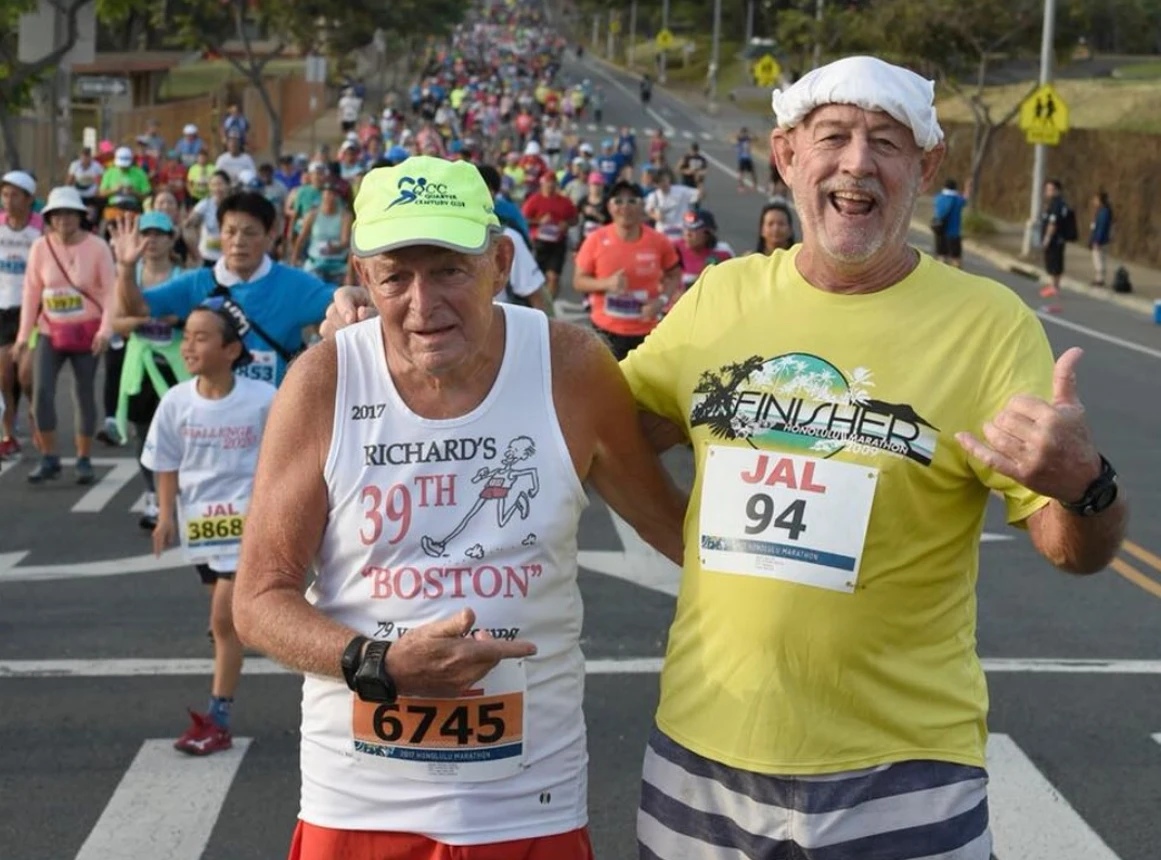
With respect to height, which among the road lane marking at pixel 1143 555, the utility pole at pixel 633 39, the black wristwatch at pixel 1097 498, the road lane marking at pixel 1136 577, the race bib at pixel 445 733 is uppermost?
the black wristwatch at pixel 1097 498

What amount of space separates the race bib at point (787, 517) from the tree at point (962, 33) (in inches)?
1634

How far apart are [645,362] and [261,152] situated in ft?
177

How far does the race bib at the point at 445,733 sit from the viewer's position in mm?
3316

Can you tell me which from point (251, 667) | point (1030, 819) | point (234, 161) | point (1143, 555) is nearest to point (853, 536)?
point (1030, 819)

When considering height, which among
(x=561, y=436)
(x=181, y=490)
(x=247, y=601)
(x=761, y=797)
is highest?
(x=561, y=436)

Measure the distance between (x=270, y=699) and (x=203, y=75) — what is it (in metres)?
85.5

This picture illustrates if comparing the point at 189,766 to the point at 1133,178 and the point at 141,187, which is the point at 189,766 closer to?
the point at 141,187

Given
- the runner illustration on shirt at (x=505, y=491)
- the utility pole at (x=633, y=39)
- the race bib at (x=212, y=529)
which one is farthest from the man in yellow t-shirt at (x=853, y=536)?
the utility pole at (x=633, y=39)

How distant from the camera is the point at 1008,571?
10.0m

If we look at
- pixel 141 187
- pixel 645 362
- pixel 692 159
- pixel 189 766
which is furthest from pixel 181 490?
pixel 692 159

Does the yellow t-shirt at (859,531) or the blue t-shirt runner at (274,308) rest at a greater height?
the yellow t-shirt at (859,531)

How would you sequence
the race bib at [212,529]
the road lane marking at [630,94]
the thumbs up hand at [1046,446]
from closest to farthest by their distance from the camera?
1. the thumbs up hand at [1046,446]
2. the race bib at [212,529]
3. the road lane marking at [630,94]

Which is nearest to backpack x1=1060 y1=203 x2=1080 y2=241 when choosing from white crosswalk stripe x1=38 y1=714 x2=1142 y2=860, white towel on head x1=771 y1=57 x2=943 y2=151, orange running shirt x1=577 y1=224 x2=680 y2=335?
orange running shirt x1=577 y1=224 x2=680 y2=335

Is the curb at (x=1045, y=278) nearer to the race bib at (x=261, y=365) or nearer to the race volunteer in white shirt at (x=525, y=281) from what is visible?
the race volunteer in white shirt at (x=525, y=281)
